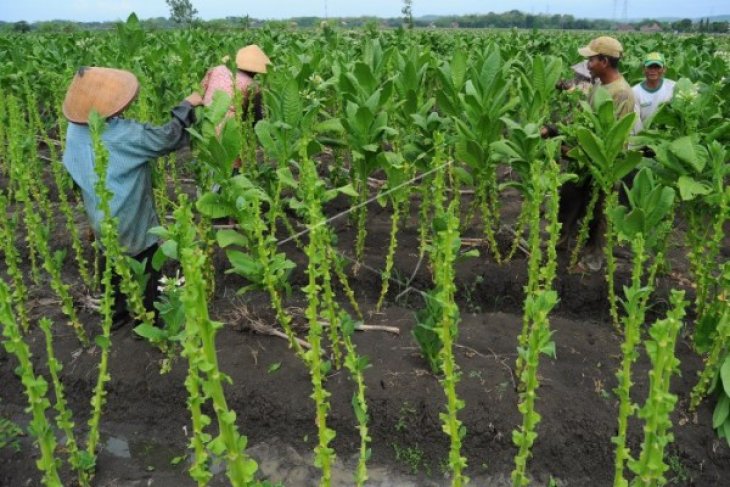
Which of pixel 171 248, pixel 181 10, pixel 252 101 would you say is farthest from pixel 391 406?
pixel 181 10

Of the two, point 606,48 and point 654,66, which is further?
point 654,66

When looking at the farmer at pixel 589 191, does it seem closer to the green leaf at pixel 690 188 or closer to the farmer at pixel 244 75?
the green leaf at pixel 690 188

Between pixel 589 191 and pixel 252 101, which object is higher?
pixel 252 101

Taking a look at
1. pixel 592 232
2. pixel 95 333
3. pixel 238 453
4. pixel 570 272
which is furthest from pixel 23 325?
pixel 592 232

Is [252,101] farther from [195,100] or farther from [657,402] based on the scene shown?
[657,402]

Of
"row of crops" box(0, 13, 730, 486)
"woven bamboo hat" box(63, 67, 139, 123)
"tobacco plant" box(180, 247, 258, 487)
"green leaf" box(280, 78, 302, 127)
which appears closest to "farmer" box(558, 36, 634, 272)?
"row of crops" box(0, 13, 730, 486)

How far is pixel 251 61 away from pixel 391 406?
319 centimetres

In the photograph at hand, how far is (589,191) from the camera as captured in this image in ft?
14.1

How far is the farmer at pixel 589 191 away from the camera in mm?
4246

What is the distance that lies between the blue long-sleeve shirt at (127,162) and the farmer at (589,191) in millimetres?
2471

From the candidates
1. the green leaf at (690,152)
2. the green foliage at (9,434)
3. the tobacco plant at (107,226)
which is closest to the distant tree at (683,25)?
the green leaf at (690,152)

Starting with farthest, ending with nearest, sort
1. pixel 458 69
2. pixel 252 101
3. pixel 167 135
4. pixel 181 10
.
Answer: pixel 181 10
pixel 252 101
pixel 458 69
pixel 167 135

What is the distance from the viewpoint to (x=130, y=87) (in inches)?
134

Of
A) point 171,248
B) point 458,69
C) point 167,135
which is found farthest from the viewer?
point 458,69
